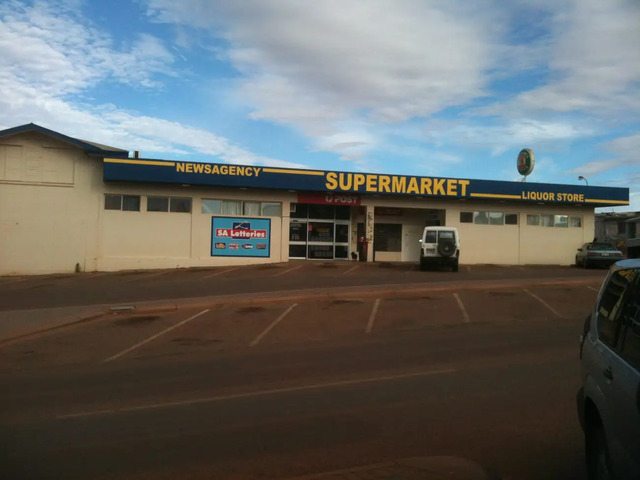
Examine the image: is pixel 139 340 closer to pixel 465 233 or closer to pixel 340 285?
pixel 340 285

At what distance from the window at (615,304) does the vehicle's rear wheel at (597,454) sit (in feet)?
2.08

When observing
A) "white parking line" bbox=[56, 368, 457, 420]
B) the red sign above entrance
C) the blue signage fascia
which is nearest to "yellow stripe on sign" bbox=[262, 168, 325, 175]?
the blue signage fascia

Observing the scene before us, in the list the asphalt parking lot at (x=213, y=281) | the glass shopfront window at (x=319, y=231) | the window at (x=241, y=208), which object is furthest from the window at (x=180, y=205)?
the glass shopfront window at (x=319, y=231)

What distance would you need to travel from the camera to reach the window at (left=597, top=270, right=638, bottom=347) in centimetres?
386

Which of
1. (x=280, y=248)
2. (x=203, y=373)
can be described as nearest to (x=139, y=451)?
(x=203, y=373)

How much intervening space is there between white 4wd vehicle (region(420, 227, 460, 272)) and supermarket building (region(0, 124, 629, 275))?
3.97 meters

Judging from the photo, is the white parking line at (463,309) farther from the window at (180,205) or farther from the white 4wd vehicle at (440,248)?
the window at (180,205)

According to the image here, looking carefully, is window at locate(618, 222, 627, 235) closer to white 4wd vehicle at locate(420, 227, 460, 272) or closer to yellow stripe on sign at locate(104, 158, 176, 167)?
white 4wd vehicle at locate(420, 227, 460, 272)

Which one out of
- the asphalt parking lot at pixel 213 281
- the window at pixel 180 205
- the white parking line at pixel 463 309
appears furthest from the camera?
the window at pixel 180 205

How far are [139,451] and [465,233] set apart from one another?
27749 millimetres

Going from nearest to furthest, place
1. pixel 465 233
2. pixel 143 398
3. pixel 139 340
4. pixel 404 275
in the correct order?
pixel 143 398 < pixel 139 340 < pixel 404 275 < pixel 465 233

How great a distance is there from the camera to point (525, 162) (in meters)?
36.6

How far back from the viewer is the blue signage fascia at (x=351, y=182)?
87.1 feet

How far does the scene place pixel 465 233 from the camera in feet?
103
